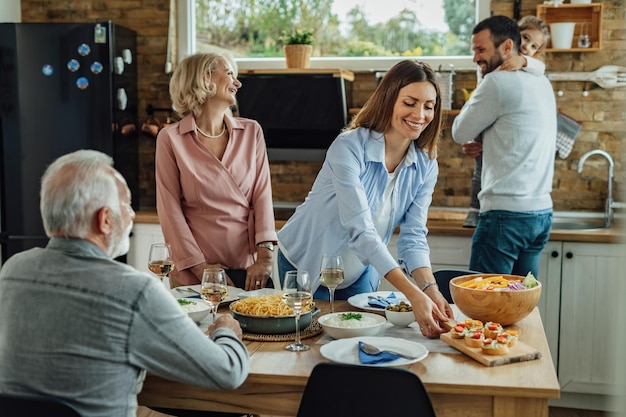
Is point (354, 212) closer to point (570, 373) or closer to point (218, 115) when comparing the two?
point (218, 115)

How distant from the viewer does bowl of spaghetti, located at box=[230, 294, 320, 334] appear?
2.18 metres

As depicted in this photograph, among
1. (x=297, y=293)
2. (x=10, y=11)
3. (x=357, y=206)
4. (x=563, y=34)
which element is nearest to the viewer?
(x=297, y=293)

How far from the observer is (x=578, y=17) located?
4281 millimetres

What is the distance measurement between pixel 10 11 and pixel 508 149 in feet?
10.5

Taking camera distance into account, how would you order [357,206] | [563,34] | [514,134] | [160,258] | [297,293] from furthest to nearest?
[563,34] < [514,134] < [357,206] < [160,258] < [297,293]

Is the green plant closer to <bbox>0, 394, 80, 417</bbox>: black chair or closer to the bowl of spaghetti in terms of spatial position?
the bowl of spaghetti

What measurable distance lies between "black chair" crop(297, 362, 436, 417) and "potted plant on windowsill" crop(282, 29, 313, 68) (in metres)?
2.99

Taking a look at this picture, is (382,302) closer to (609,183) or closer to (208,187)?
(208,187)

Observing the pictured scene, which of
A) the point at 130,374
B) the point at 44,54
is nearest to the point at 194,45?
the point at 44,54

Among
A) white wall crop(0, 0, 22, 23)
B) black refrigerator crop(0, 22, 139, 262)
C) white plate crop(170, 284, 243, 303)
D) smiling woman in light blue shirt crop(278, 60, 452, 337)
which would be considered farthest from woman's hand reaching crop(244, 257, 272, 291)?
white wall crop(0, 0, 22, 23)

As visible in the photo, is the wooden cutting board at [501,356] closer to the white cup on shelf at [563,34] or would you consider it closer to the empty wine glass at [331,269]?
the empty wine glass at [331,269]

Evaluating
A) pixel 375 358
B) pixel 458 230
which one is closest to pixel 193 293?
pixel 375 358

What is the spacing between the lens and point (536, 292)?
2268 mm

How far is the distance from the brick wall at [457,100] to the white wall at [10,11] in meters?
0.03
